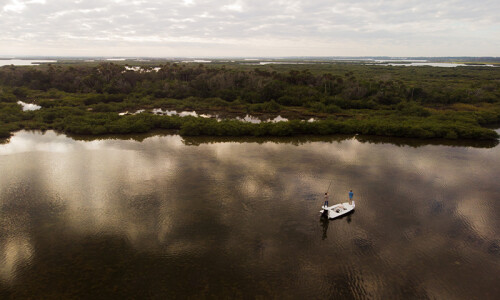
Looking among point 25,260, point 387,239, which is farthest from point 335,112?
point 25,260

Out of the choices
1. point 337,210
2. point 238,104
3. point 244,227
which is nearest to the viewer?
point 244,227

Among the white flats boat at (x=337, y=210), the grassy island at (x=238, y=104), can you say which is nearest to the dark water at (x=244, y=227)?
the white flats boat at (x=337, y=210)

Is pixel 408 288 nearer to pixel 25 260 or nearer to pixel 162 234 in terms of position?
pixel 162 234

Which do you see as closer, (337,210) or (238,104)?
(337,210)

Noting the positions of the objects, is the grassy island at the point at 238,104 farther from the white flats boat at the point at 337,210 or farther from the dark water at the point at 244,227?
the white flats boat at the point at 337,210

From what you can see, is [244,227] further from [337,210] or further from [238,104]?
[238,104]

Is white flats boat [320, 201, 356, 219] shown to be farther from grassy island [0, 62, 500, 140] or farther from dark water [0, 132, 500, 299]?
grassy island [0, 62, 500, 140]

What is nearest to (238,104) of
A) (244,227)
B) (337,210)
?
(337,210)
